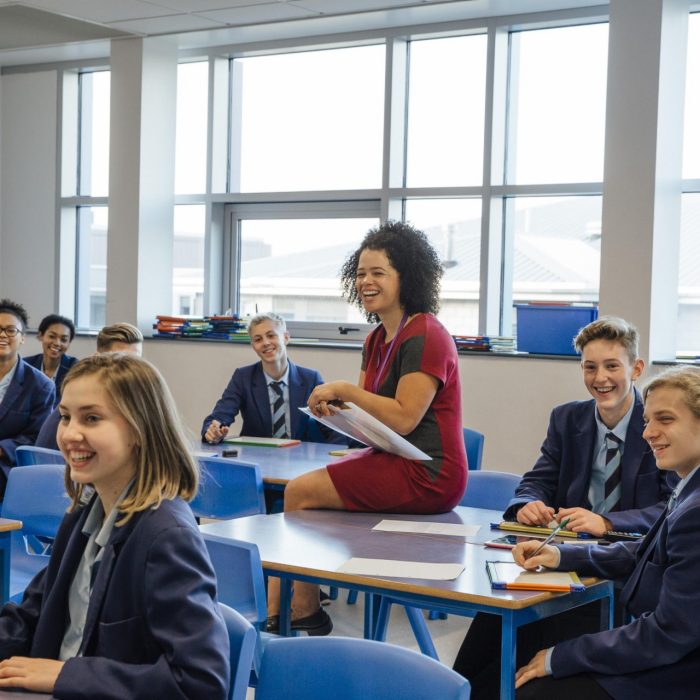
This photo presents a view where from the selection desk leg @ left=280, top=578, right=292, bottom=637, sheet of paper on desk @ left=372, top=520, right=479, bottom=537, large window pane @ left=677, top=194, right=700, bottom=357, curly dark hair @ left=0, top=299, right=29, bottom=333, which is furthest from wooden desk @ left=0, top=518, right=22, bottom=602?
Answer: large window pane @ left=677, top=194, right=700, bottom=357

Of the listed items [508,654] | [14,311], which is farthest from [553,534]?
[14,311]

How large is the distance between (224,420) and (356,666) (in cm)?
357

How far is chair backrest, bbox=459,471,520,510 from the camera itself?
366 cm

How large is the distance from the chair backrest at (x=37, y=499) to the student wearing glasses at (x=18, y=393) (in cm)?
153

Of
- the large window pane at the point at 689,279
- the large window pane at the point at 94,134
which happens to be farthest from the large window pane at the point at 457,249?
the large window pane at the point at 94,134

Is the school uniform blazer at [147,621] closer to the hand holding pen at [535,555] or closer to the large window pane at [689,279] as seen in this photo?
the hand holding pen at [535,555]

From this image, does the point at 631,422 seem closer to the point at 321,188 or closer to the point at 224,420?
the point at 224,420

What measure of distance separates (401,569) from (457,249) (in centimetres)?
426

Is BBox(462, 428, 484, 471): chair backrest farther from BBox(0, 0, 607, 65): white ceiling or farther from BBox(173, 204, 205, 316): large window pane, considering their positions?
BBox(173, 204, 205, 316): large window pane

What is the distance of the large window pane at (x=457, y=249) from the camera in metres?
6.50

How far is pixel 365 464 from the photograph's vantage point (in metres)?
3.26

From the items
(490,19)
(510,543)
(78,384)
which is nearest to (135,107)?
(490,19)

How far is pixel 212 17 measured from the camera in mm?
6422

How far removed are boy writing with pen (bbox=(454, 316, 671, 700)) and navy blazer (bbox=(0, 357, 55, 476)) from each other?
257 cm
